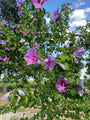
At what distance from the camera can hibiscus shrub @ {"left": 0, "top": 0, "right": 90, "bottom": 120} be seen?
1220mm

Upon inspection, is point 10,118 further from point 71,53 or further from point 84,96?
point 71,53

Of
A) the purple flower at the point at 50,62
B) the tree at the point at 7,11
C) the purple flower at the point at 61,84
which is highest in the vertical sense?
the tree at the point at 7,11

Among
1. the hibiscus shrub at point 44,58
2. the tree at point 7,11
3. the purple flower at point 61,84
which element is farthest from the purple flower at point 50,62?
the tree at point 7,11

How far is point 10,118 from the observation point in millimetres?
4797

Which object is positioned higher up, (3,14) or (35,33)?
(3,14)

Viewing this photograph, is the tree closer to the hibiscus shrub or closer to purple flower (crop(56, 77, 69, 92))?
the hibiscus shrub

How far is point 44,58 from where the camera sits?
157 cm

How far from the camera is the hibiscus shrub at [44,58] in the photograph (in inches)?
48.0

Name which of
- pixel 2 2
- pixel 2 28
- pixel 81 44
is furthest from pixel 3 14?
pixel 81 44

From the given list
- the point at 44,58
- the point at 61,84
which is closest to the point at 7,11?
the point at 44,58

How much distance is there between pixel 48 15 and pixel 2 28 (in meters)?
1.13

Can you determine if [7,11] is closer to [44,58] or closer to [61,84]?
[44,58]

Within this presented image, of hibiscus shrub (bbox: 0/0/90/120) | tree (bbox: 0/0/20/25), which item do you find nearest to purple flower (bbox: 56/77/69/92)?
hibiscus shrub (bbox: 0/0/90/120)

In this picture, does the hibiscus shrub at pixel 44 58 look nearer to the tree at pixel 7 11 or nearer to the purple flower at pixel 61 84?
the purple flower at pixel 61 84
